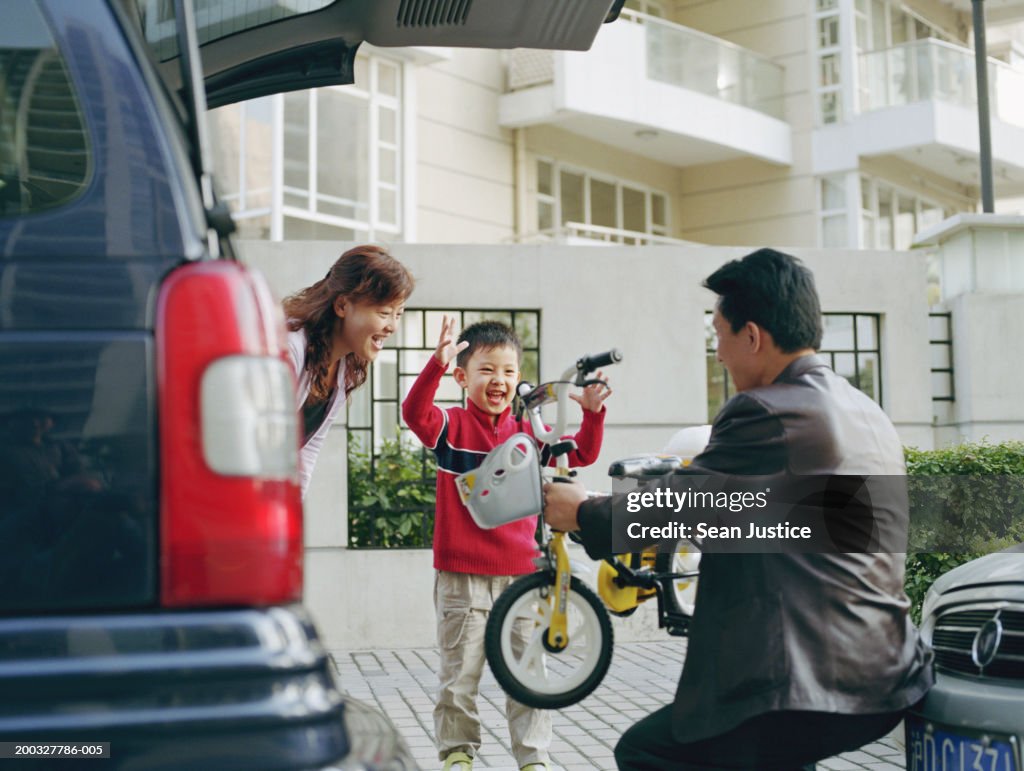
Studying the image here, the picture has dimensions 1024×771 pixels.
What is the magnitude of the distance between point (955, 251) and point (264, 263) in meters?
5.47

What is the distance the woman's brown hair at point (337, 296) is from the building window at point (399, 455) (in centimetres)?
414

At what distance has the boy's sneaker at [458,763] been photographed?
4211 mm

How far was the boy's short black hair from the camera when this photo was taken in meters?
4.45

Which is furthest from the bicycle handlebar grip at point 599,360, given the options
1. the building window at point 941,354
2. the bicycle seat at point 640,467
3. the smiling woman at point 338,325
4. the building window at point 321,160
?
the building window at point 321,160

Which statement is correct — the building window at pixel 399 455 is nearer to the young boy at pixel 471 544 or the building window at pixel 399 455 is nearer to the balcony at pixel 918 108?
the young boy at pixel 471 544

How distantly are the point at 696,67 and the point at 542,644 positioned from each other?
1731 cm

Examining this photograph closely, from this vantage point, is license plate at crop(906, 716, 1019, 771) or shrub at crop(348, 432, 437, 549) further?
shrub at crop(348, 432, 437, 549)

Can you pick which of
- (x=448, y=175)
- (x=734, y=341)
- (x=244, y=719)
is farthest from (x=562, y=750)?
(x=448, y=175)

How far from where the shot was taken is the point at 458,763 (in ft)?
13.9

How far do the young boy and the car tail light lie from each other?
237 cm

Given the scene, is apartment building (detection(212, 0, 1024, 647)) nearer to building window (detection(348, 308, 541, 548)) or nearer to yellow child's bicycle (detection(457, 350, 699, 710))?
building window (detection(348, 308, 541, 548))

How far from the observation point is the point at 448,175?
56.7 feet

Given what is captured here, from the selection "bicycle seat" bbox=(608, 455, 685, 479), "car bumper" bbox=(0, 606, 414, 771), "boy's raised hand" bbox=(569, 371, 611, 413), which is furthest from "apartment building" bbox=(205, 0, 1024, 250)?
"car bumper" bbox=(0, 606, 414, 771)

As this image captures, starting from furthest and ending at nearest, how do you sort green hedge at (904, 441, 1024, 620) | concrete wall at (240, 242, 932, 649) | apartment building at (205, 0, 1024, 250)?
apartment building at (205, 0, 1024, 250) → concrete wall at (240, 242, 932, 649) → green hedge at (904, 441, 1024, 620)
